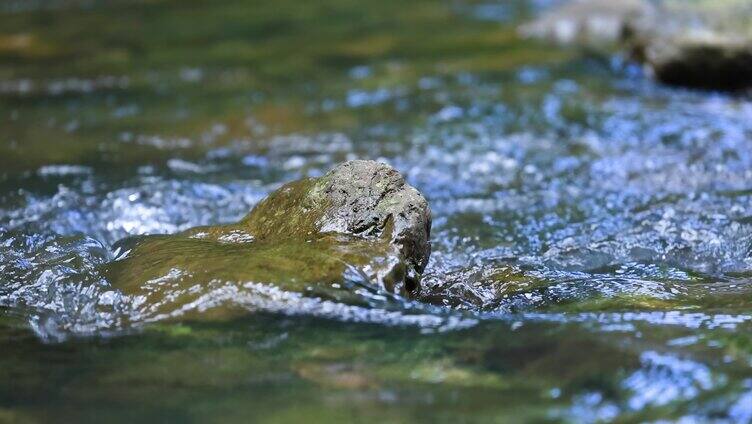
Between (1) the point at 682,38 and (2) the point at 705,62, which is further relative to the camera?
(1) the point at 682,38

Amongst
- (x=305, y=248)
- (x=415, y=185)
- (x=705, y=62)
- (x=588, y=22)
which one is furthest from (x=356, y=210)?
(x=588, y=22)

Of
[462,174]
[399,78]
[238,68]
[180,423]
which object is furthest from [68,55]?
[180,423]

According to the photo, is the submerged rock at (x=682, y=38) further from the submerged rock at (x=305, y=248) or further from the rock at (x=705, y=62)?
the submerged rock at (x=305, y=248)

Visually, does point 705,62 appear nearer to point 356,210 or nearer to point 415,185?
point 415,185

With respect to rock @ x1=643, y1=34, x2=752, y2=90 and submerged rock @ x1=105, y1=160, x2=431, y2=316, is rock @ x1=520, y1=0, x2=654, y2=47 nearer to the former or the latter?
rock @ x1=643, y1=34, x2=752, y2=90

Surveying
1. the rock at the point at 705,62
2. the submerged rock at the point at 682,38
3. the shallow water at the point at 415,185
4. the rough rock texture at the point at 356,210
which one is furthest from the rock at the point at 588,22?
the rough rock texture at the point at 356,210

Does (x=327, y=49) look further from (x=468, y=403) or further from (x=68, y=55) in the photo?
(x=468, y=403)
